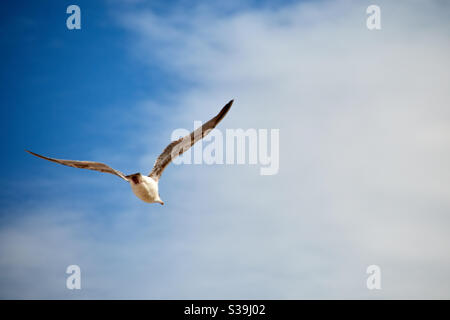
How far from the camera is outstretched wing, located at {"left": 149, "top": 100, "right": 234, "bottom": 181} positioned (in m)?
20.0

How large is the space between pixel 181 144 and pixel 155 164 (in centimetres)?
154

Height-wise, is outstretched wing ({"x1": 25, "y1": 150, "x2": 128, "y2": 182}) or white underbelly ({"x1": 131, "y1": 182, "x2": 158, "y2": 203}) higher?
outstretched wing ({"x1": 25, "y1": 150, "x2": 128, "y2": 182})

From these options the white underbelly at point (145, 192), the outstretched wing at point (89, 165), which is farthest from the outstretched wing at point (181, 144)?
the outstretched wing at point (89, 165)

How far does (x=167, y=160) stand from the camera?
21766 mm

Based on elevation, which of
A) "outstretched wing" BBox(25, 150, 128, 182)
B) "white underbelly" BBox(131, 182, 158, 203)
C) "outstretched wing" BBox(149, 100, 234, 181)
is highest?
"outstretched wing" BBox(149, 100, 234, 181)

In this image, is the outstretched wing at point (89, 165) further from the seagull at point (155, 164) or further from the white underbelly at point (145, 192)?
the white underbelly at point (145, 192)

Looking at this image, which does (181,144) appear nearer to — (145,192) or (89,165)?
(145,192)

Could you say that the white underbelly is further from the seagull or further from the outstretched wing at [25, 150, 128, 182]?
the outstretched wing at [25, 150, 128, 182]

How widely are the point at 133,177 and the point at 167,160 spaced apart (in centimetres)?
230

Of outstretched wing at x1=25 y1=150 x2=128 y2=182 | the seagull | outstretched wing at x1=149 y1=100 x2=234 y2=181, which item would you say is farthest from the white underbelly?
outstretched wing at x1=25 y1=150 x2=128 y2=182

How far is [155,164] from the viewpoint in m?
21.9

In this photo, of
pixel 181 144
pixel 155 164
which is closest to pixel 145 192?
pixel 155 164
